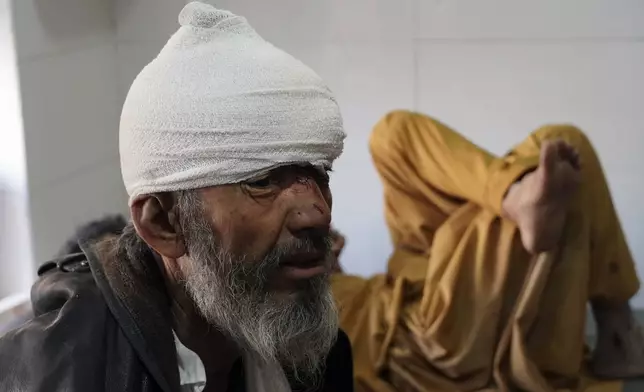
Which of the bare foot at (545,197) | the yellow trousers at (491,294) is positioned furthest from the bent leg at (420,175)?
the bare foot at (545,197)

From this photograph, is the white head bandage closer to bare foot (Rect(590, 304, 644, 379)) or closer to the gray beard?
the gray beard

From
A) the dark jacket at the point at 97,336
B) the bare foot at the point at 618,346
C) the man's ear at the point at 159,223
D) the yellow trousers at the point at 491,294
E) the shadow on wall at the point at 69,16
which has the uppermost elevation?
the shadow on wall at the point at 69,16

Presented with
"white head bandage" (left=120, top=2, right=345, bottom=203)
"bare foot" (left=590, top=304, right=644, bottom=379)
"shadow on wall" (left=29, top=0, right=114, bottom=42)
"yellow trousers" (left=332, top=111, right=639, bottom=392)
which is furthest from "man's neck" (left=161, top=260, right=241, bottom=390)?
"shadow on wall" (left=29, top=0, right=114, bottom=42)

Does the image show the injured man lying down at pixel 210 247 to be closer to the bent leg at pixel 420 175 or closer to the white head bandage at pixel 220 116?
Answer: the white head bandage at pixel 220 116

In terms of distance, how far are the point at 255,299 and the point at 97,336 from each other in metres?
0.17

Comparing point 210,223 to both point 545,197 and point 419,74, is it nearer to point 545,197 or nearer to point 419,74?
point 545,197

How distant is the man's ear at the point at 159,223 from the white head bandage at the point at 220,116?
16 millimetres

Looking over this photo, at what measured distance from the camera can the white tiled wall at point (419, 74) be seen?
75.0 inches

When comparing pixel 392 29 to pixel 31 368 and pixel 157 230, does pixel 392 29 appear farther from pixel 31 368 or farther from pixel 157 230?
pixel 31 368

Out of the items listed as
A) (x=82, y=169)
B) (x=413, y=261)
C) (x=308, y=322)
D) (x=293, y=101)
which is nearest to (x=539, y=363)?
(x=413, y=261)

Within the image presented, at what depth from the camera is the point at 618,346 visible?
4.94 ft

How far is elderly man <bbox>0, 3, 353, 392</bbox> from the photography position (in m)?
0.84

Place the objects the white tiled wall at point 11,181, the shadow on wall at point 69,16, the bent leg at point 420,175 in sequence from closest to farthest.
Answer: the bent leg at point 420,175 < the white tiled wall at point 11,181 < the shadow on wall at point 69,16

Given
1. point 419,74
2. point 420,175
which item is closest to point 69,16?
point 419,74
